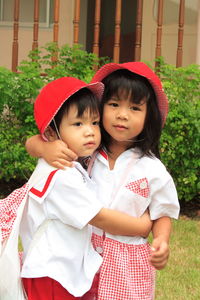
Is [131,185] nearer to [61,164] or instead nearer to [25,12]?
[61,164]

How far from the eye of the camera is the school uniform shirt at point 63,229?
7.20 feet

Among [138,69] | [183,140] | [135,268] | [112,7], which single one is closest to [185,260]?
[183,140]

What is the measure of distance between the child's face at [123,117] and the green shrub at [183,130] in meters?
2.88

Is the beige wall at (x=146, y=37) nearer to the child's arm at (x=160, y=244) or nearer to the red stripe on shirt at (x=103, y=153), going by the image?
the red stripe on shirt at (x=103, y=153)

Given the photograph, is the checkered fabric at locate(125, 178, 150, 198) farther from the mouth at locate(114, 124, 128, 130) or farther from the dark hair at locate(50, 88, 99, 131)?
the dark hair at locate(50, 88, 99, 131)

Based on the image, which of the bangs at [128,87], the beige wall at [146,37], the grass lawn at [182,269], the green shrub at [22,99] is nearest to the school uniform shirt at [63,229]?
the bangs at [128,87]

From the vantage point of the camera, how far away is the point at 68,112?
7.54ft

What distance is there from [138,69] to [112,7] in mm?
9158

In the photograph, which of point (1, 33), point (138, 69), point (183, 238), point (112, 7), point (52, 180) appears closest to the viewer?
point (52, 180)

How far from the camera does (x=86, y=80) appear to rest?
515 cm

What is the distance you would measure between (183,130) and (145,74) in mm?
3084

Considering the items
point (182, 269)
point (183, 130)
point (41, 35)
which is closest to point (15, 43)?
point (183, 130)

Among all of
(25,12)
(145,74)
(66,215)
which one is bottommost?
(66,215)

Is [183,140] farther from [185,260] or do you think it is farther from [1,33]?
[1,33]
